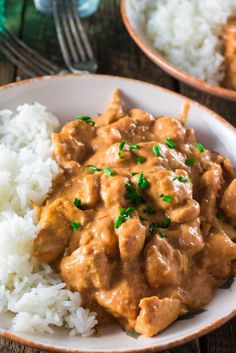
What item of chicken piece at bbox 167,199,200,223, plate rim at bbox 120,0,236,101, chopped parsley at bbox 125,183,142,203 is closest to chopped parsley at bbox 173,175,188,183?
chicken piece at bbox 167,199,200,223

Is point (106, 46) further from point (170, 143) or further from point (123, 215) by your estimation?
point (123, 215)

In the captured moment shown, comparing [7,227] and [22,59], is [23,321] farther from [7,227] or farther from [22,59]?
[22,59]

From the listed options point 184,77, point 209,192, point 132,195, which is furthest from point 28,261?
point 184,77

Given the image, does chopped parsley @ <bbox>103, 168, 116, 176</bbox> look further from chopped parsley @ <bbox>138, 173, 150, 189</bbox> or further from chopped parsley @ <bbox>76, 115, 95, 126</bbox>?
chopped parsley @ <bbox>76, 115, 95, 126</bbox>

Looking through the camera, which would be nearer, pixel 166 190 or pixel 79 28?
pixel 166 190

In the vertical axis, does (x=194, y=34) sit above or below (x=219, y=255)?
above

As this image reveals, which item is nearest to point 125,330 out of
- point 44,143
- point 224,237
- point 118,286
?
point 118,286

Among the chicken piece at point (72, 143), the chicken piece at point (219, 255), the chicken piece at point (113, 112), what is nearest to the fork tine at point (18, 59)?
the chicken piece at point (113, 112)
